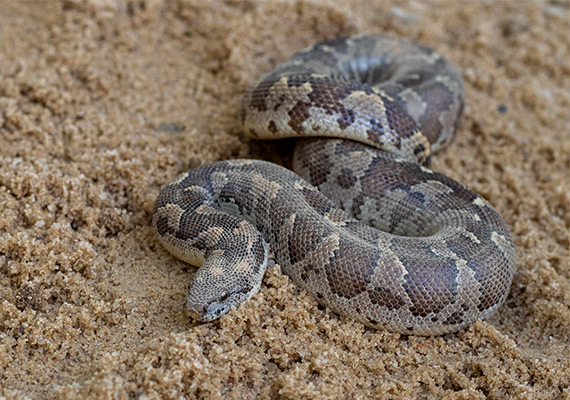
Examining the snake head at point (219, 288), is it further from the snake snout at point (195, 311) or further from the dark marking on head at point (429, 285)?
the dark marking on head at point (429, 285)

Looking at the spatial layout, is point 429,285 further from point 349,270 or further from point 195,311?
point 195,311

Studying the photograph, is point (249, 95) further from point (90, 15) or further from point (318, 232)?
point (90, 15)

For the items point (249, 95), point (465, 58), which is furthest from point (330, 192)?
point (465, 58)

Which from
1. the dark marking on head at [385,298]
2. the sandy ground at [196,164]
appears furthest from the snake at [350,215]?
the sandy ground at [196,164]

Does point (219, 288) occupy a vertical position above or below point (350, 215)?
below

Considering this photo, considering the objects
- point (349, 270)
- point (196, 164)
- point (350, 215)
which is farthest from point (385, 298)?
point (196, 164)

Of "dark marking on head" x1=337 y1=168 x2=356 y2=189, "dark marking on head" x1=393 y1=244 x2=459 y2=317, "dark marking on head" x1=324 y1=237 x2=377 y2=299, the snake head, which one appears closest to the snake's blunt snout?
the snake head

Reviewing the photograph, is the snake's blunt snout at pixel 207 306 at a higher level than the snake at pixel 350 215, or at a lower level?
lower
